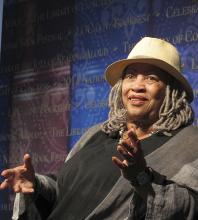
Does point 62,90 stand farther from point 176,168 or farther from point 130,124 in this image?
point 176,168

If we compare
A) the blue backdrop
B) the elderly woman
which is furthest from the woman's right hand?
the blue backdrop

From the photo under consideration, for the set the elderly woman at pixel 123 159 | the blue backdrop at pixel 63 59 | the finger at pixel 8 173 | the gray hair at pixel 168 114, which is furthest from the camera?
the blue backdrop at pixel 63 59

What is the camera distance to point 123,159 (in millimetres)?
1643

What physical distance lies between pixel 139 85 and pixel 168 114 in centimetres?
13

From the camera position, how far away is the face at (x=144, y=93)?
5.82 ft

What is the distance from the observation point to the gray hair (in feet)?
5.74

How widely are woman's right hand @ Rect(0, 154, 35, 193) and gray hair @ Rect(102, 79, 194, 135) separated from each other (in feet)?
1.15

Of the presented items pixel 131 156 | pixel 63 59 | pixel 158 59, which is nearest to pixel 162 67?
pixel 158 59

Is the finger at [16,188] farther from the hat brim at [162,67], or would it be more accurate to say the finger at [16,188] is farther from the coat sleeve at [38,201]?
the hat brim at [162,67]

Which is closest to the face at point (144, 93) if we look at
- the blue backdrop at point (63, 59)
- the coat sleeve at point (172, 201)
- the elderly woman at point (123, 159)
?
the elderly woman at point (123, 159)

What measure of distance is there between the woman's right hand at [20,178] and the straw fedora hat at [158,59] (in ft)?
1.62

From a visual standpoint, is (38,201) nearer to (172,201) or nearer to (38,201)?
(38,201)

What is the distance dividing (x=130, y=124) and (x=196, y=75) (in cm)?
82

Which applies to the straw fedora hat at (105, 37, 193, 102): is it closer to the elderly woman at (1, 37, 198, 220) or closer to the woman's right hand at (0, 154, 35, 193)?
the elderly woman at (1, 37, 198, 220)
